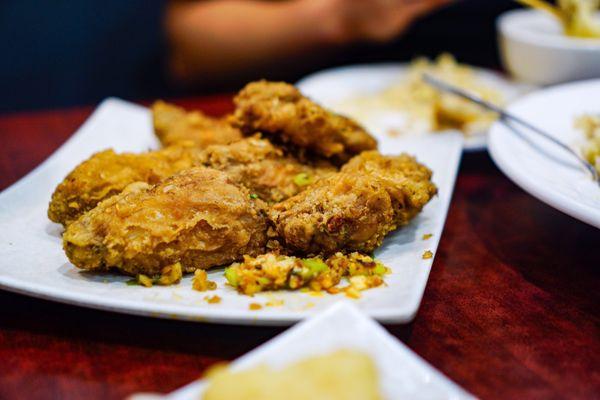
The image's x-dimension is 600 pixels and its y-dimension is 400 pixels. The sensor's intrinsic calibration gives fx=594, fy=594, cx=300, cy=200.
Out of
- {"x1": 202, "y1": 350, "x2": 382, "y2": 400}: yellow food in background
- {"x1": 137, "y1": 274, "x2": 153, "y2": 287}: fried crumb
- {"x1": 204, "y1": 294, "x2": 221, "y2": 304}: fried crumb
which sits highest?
{"x1": 202, "y1": 350, "x2": 382, "y2": 400}: yellow food in background

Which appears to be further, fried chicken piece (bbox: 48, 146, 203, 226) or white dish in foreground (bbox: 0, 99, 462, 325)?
fried chicken piece (bbox: 48, 146, 203, 226)

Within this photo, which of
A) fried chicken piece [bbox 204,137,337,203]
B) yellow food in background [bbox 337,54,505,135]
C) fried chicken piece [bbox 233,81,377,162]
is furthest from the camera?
yellow food in background [bbox 337,54,505,135]

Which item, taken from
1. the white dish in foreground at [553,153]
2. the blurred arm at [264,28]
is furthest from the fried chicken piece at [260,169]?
the blurred arm at [264,28]

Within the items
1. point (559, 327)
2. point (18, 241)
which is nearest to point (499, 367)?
point (559, 327)

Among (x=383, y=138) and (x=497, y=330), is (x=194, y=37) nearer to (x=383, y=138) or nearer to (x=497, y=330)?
(x=383, y=138)

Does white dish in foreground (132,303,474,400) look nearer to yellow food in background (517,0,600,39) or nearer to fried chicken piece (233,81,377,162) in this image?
fried chicken piece (233,81,377,162)

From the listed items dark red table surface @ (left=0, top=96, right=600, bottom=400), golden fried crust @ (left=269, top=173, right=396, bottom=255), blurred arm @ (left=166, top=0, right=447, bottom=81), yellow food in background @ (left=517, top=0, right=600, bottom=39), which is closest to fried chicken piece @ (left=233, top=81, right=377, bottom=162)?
golden fried crust @ (left=269, top=173, right=396, bottom=255)

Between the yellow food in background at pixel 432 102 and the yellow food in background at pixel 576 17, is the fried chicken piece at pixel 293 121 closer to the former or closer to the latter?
the yellow food in background at pixel 432 102
